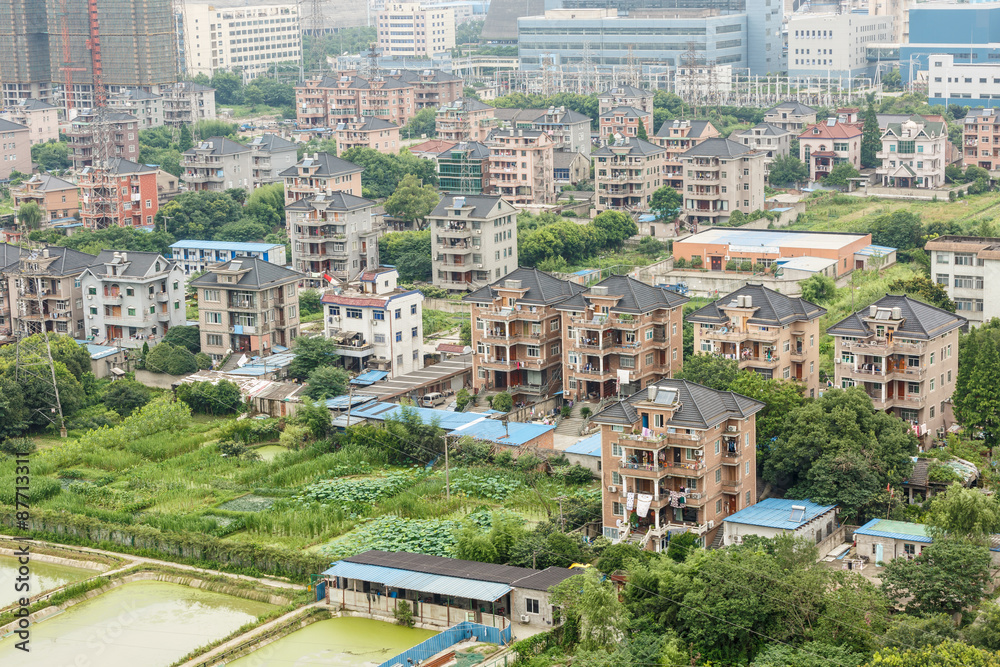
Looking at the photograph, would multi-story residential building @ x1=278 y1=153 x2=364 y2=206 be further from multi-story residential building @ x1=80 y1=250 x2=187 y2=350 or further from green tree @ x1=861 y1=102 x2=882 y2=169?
green tree @ x1=861 y1=102 x2=882 y2=169

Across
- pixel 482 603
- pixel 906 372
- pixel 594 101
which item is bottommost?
pixel 482 603

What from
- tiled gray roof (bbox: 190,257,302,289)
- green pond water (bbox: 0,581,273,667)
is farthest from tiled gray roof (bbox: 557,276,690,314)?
green pond water (bbox: 0,581,273,667)

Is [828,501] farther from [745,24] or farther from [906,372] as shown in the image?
[745,24]

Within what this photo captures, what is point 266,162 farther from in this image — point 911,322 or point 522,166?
point 911,322

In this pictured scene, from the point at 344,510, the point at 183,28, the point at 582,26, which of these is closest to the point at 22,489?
the point at 344,510

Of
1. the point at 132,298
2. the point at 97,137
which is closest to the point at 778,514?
the point at 132,298

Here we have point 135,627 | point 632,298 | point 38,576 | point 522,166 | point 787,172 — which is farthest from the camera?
point 787,172
